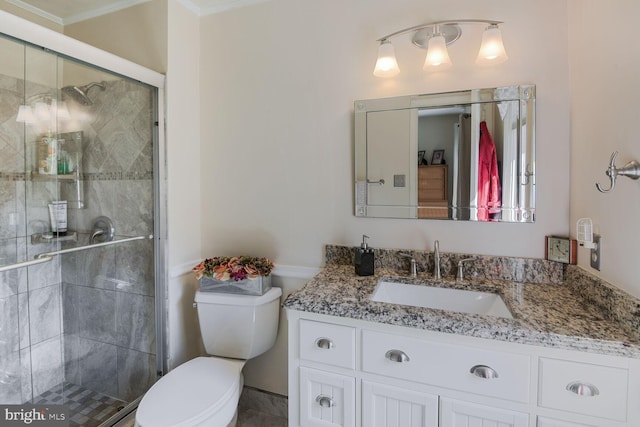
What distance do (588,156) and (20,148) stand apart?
8.66 ft

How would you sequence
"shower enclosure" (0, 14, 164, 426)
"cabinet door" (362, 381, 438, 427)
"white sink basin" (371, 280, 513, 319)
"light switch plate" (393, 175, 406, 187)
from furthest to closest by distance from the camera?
"shower enclosure" (0, 14, 164, 426) → "light switch plate" (393, 175, 406, 187) → "white sink basin" (371, 280, 513, 319) → "cabinet door" (362, 381, 438, 427)

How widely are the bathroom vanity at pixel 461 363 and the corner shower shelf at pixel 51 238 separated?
1428 mm

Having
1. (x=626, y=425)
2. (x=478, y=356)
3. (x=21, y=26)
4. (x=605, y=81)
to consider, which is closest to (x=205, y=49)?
(x=21, y=26)

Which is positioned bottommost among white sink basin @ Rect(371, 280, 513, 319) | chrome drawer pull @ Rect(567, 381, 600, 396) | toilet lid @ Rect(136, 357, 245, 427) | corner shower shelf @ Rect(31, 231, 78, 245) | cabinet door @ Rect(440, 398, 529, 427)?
toilet lid @ Rect(136, 357, 245, 427)

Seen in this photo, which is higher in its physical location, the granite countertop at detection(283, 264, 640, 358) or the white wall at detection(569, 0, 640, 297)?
the white wall at detection(569, 0, 640, 297)

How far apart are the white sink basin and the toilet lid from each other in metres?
0.75

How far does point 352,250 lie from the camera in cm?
161

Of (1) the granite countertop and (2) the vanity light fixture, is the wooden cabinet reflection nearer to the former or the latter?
(1) the granite countertop

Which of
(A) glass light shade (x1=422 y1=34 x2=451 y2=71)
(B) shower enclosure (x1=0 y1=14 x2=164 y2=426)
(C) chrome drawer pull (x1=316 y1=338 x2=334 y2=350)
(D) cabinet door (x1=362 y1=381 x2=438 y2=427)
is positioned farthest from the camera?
(B) shower enclosure (x1=0 y1=14 x2=164 y2=426)

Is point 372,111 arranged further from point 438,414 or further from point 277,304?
point 438,414

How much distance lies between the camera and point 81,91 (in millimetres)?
1666

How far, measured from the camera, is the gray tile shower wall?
1678mm

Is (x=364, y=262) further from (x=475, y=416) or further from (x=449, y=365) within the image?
(x=475, y=416)

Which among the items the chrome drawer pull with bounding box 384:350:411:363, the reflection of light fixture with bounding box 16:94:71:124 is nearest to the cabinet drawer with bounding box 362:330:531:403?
the chrome drawer pull with bounding box 384:350:411:363
